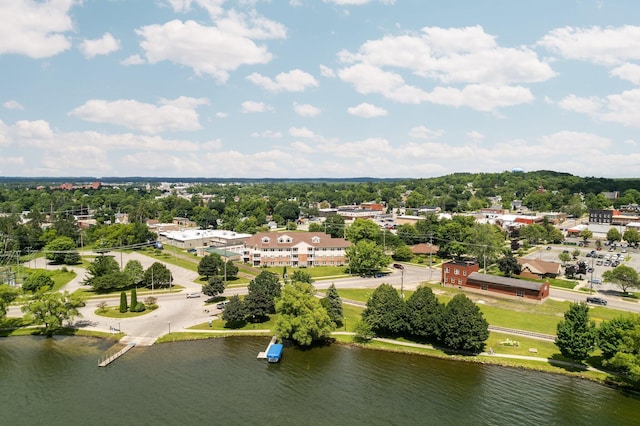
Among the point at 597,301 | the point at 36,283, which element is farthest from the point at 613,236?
the point at 36,283

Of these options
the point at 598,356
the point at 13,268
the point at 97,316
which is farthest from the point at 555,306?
the point at 13,268

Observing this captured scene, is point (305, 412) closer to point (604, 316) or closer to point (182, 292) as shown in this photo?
point (182, 292)

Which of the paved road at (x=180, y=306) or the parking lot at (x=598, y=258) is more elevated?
the parking lot at (x=598, y=258)

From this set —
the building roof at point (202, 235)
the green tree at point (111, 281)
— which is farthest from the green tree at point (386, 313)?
the building roof at point (202, 235)

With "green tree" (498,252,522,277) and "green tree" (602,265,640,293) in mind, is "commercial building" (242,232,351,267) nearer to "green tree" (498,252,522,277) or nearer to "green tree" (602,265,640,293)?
"green tree" (498,252,522,277)

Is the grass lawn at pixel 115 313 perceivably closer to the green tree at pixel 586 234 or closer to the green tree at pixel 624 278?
the green tree at pixel 624 278

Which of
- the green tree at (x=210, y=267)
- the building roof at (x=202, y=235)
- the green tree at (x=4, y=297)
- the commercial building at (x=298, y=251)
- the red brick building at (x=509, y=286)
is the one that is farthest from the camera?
the building roof at (x=202, y=235)
